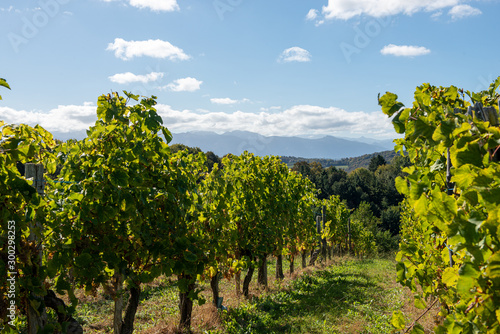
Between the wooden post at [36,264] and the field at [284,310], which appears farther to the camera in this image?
the field at [284,310]

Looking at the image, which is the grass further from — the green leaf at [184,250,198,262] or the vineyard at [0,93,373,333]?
the green leaf at [184,250,198,262]

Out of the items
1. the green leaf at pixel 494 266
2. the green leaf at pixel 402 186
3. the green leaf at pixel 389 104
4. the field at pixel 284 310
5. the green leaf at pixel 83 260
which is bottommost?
the field at pixel 284 310

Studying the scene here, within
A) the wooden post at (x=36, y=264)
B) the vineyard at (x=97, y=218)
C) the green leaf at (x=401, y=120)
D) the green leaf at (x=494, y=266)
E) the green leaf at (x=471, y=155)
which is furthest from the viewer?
the wooden post at (x=36, y=264)

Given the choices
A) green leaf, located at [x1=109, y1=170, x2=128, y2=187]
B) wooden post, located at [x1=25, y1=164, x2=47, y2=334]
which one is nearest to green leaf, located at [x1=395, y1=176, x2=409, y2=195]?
green leaf, located at [x1=109, y1=170, x2=128, y2=187]

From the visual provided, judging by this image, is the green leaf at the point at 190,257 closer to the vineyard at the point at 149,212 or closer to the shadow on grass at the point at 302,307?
the vineyard at the point at 149,212

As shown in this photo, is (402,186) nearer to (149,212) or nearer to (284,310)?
(149,212)

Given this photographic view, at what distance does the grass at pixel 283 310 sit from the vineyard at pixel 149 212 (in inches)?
69.2

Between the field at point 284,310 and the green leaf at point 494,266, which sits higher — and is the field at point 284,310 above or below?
below

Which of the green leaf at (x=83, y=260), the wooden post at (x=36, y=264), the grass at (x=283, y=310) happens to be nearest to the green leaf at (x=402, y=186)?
the wooden post at (x=36, y=264)

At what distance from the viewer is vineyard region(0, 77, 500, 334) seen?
1.37 meters

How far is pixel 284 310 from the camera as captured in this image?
290 inches

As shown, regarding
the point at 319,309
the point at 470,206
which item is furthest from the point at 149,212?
the point at 319,309

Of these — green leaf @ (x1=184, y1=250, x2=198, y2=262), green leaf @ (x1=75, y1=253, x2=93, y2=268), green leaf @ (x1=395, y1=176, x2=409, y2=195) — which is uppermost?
green leaf @ (x1=395, y1=176, x2=409, y2=195)

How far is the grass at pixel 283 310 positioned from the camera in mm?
6195
